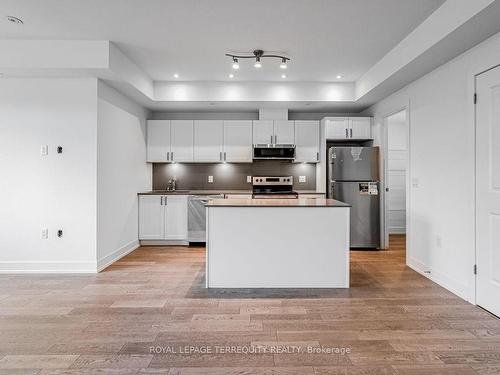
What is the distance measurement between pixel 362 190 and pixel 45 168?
4539 mm

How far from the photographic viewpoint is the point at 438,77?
3434 millimetres

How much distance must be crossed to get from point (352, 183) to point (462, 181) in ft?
6.75

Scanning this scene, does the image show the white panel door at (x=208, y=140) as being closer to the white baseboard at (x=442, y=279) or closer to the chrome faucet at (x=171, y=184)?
the chrome faucet at (x=171, y=184)

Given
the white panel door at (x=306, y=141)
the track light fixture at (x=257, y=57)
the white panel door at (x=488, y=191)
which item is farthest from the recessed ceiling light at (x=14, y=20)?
the white panel door at (x=488, y=191)

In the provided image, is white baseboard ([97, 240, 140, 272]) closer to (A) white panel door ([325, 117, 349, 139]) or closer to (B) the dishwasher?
(B) the dishwasher

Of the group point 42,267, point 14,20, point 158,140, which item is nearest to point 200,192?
point 158,140

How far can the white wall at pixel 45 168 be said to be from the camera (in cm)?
375

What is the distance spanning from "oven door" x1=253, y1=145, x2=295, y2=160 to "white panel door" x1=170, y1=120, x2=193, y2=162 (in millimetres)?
1194

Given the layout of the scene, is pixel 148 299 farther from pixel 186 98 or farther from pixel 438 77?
pixel 438 77

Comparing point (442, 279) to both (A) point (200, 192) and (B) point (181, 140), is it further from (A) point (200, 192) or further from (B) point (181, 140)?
(B) point (181, 140)

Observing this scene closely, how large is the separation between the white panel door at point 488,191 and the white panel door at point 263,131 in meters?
3.21

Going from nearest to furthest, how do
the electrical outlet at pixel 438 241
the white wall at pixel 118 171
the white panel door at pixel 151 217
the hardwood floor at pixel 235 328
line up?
the hardwood floor at pixel 235 328
the electrical outlet at pixel 438 241
the white wall at pixel 118 171
the white panel door at pixel 151 217

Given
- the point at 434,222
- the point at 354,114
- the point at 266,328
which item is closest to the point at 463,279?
the point at 434,222

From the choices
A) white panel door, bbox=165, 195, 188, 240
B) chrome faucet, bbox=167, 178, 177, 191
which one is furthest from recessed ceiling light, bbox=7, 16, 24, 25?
chrome faucet, bbox=167, 178, 177, 191
